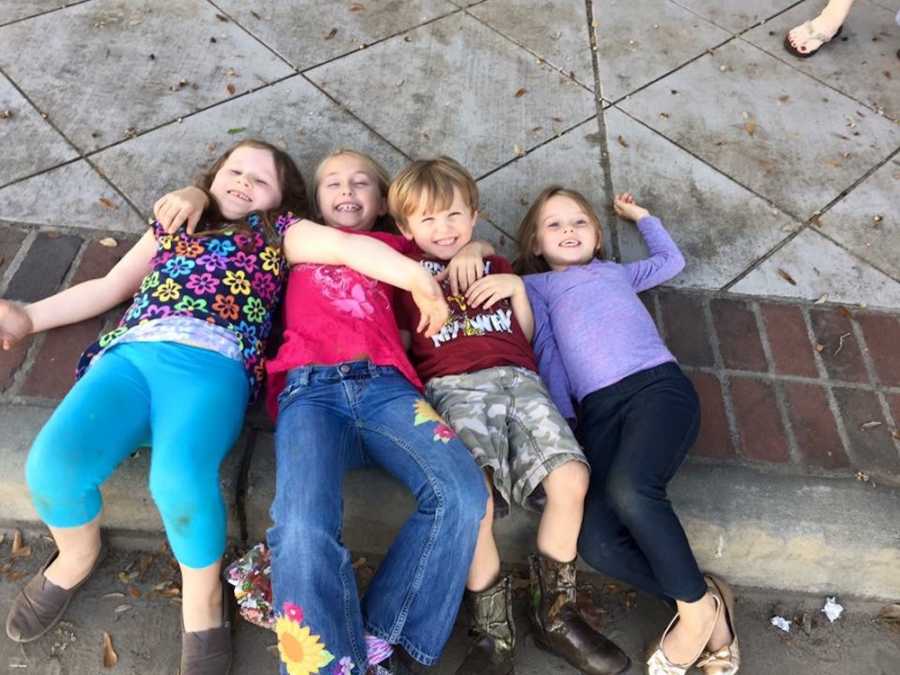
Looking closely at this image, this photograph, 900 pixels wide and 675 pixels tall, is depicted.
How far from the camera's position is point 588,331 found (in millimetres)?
2523

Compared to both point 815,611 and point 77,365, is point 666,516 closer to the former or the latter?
point 815,611

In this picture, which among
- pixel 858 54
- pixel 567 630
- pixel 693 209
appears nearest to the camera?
pixel 567 630

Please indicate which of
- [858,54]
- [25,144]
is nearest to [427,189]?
[25,144]

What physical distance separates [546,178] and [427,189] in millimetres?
969

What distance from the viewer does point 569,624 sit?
87.1 inches

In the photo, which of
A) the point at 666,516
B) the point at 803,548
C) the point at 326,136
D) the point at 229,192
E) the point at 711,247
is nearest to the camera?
the point at 666,516

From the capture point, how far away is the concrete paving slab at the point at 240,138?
3168 mm

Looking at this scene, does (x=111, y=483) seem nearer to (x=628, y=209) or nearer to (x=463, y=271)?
(x=463, y=271)

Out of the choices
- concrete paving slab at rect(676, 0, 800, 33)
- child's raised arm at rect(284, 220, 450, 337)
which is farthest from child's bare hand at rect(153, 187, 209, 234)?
concrete paving slab at rect(676, 0, 800, 33)

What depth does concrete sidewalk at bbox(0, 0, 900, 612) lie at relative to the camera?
2.41m

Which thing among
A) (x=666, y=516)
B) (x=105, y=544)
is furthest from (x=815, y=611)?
(x=105, y=544)

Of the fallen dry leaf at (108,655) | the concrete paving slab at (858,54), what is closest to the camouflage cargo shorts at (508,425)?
the fallen dry leaf at (108,655)

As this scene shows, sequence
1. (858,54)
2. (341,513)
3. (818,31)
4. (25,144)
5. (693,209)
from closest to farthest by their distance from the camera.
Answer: (341,513), (25,144), (693,209), (818,31), (858,54)

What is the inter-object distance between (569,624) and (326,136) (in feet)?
7.68
